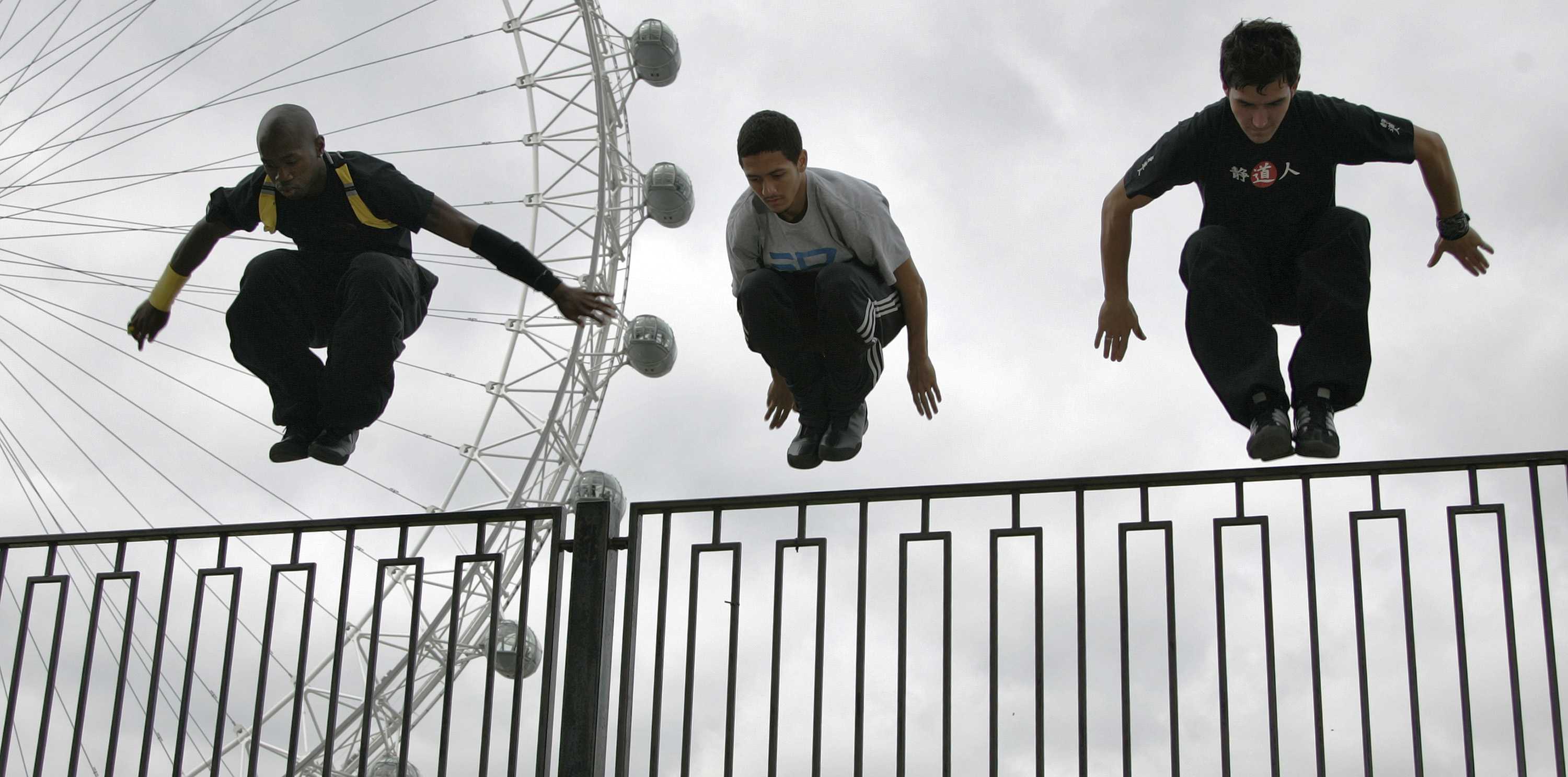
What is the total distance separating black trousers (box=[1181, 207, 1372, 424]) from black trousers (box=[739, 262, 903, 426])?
0.85 m

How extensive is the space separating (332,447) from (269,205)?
686mm

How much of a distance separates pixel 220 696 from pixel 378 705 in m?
9.95

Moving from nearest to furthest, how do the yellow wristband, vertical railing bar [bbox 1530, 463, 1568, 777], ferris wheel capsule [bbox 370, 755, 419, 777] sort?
vertical railing bar [bbox 1530, 463, 1568, 777] → the yellow wristband → ferris wheel capsule [bbox 370, 755, 419, 777]

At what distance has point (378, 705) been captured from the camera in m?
13.0

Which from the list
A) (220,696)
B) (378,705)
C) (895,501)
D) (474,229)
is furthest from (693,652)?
(378,705)

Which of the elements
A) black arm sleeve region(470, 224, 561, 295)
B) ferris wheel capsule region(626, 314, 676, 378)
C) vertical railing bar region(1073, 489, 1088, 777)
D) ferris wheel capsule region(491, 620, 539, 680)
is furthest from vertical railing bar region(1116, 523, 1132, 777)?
ferris wheel capsule region(626, 314, 676, 378)

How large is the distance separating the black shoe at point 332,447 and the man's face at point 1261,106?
2455mm

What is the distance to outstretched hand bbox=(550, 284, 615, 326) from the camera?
4004 mm

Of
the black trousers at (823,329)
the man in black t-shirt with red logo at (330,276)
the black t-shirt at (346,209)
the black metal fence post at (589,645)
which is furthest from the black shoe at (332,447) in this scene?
the black trousers at (823,329)

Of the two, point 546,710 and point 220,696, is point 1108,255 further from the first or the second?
point 220,696

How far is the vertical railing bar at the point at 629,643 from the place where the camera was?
339 centimetres

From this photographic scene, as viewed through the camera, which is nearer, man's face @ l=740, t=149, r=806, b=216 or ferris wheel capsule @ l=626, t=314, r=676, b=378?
man's face @ l=740, t=149, r=806, b=216

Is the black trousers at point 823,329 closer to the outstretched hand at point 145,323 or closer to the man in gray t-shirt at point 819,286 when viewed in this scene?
the man in gray t-shirt at point 819,286

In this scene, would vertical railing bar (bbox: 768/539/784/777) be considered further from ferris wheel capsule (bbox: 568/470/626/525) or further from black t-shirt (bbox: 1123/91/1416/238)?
ferris wheel capsule (bbox: 568/470/626/525)
